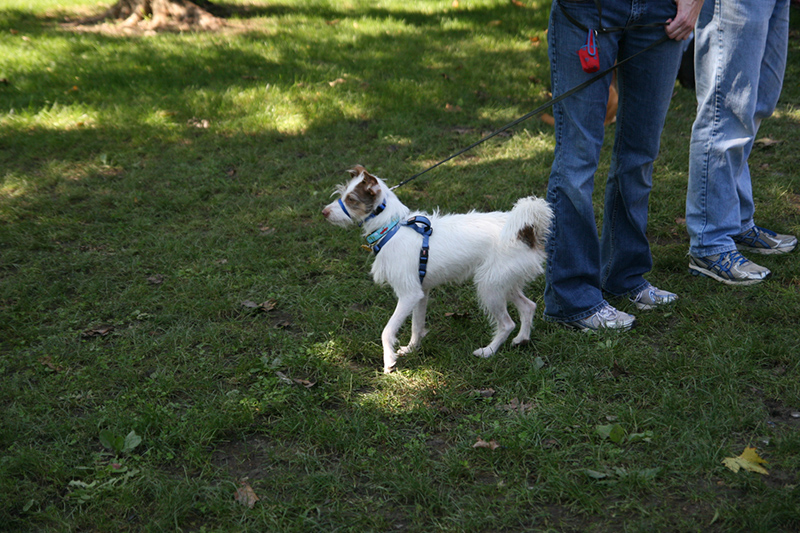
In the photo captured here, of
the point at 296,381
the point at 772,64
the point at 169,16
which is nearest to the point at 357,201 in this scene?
the point at 296,381

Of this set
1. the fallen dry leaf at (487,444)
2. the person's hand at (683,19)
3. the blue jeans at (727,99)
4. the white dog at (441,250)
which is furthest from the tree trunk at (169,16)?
the fallen dry leaf at (487,444)

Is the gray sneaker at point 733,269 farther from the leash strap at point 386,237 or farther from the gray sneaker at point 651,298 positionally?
the leash strap at point 386,237

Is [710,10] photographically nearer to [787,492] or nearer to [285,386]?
[787,492]

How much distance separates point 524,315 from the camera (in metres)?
3.46

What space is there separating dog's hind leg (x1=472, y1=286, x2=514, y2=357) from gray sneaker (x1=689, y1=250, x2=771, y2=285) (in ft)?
5.16

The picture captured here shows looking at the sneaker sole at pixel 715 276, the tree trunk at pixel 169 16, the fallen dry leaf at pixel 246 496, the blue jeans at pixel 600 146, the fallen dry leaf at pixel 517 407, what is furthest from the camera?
the tree trunk at pixel 169 16

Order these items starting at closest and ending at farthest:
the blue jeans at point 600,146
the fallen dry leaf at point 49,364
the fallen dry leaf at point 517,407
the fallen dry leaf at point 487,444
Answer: the fallen dry leaf at point 487,444, the fallen dry leaf at point 517,407, the blue jeans at point 600,146, the fallen dry leaf at point 49,364

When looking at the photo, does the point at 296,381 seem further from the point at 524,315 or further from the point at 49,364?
the point at 49,364

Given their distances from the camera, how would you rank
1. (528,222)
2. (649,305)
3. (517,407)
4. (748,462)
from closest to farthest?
1. (748,462)
2. (517,407)
3. (528,222)
4. (649,305)

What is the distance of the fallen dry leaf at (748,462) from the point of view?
2.38 metres

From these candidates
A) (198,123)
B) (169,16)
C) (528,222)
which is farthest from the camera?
(169,16)

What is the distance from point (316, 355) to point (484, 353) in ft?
3.25

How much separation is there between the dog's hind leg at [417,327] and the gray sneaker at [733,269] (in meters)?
1.98

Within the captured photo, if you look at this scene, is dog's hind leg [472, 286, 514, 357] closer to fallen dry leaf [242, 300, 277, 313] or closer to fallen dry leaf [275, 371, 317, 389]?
fallen dry leaf [275, 371, 317, 389]
